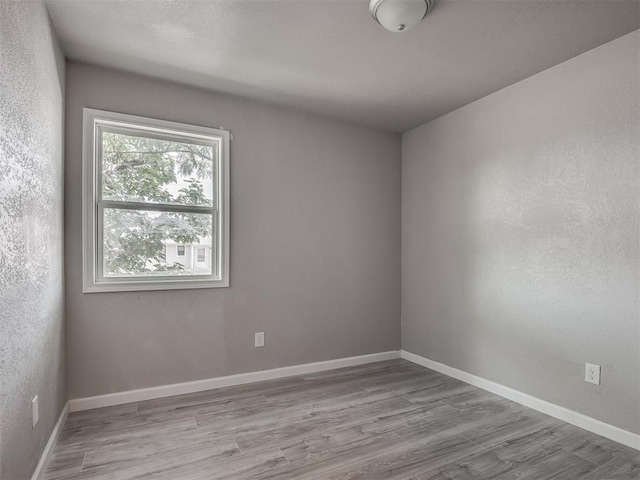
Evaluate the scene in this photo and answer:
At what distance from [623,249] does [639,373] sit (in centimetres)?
73

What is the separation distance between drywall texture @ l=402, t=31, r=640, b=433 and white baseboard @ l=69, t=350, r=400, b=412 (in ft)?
2.42

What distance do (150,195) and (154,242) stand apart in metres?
0.37

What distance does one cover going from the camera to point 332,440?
222 cm

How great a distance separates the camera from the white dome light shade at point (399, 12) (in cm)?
192

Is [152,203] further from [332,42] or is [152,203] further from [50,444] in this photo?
[332,42]

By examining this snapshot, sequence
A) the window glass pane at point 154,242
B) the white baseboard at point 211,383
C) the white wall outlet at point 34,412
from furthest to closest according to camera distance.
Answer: the window glass pane at point 154,242, the white baseboard at point 211,383, the white wall outlet at point 34,412

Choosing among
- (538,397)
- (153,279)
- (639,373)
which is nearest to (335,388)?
(538,397)

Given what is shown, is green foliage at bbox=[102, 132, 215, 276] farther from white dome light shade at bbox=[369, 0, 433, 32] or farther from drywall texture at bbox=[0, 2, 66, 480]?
white dome light shade at bbox=[369, 0, 433, 32]

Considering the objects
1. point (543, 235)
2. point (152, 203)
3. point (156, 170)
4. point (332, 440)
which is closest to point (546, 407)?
point (543, 235)

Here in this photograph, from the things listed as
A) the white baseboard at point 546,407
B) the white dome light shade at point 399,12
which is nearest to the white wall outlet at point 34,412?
the white dome light shade at point 399,12

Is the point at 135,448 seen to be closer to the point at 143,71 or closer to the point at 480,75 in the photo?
the point at 143,71

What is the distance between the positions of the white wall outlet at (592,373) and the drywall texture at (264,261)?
6.07 ft

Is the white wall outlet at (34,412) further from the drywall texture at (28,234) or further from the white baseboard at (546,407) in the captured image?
the white baseboard at (546,407)

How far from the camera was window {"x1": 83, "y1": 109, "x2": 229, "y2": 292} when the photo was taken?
2.69 meters
